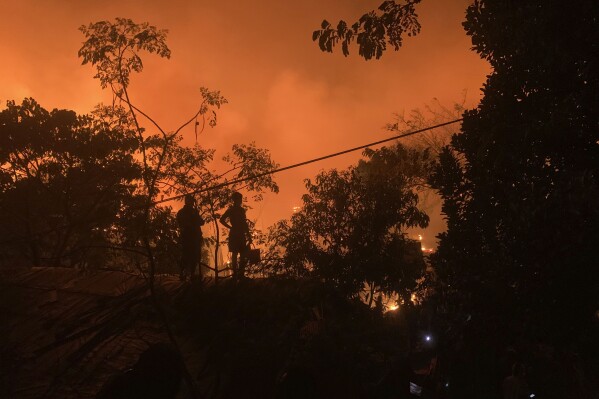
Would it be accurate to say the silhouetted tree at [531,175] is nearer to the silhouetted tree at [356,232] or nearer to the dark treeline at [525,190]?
the dark treeline at [525,190]

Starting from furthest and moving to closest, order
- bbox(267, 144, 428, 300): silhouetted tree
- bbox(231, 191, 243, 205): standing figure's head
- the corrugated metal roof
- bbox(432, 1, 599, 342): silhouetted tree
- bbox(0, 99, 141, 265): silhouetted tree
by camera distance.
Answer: bbox(0, 99, 141, 265): silhouetted tree, bbox(267, 144, 428, 300): silhouetted tree, bbox(231, 191, 243, 205): standing figure's head, the corrugated metal roof, bbox(432, 1, 599, 342): silhouetted tree

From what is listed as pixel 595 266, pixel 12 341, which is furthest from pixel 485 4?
pixel 12 341

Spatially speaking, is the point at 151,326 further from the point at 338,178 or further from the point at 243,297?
the point at 338,178

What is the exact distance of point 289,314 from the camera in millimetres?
6395

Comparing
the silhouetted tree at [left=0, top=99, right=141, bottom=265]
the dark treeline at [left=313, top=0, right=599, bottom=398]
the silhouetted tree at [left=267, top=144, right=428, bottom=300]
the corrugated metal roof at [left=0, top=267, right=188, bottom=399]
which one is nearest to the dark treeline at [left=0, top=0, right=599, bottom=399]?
the dark treeline at [left=313, top=0, right=599, bottom=398]

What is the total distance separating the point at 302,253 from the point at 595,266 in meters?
7.27

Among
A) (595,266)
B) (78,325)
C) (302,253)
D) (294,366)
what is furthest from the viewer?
(302,253)

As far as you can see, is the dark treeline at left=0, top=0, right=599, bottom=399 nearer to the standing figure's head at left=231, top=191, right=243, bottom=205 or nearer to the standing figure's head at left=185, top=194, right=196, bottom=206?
the standing figure's head at left=185, top=194, right=196, bottom=206

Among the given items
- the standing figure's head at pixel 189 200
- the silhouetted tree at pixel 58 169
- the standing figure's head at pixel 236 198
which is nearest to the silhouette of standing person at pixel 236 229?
the standing figure's head at pixel 236 198

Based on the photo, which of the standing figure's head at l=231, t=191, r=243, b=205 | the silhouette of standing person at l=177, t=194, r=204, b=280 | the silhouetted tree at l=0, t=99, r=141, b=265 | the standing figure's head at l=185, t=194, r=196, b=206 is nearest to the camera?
the silhouette of standing person at l=177, t=194, r=204, b=280

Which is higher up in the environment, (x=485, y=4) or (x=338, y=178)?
(x=338, y=178)

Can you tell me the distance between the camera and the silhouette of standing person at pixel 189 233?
851 cm

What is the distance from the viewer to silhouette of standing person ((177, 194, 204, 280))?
851cm

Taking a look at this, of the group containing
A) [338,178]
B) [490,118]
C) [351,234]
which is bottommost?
[490,118]
